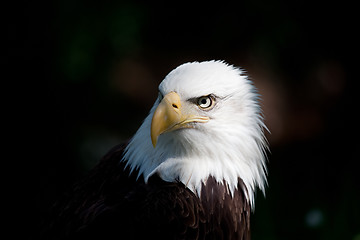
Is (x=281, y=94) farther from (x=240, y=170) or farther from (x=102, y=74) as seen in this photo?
(x=240, y=170)

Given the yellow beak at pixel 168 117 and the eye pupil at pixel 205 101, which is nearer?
the yellow beak at pixel 168 117

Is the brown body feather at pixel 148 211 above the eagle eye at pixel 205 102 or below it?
below

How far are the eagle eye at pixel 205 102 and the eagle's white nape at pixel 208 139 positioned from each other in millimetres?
24

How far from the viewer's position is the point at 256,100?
2.46m

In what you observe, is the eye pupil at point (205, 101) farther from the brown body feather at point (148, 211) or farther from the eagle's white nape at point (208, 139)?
the brown body feather at point (148, 211)

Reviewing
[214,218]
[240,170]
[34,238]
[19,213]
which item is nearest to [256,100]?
[240,170]

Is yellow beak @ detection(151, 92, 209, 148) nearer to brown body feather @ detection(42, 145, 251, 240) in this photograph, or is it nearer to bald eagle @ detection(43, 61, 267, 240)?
bald eagle @ detection(43, 61, 267, 240)

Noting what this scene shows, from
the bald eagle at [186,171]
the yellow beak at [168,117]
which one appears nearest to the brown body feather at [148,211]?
the bald eagle at [186,171]

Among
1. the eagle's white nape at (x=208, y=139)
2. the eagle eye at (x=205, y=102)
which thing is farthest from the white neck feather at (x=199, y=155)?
the eagle eye at (x=205, y=102)

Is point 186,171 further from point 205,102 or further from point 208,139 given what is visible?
point 205,102

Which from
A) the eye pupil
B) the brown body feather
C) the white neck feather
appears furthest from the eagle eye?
the brown body feather

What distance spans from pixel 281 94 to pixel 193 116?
285 cm

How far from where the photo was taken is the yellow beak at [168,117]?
2.11 metres

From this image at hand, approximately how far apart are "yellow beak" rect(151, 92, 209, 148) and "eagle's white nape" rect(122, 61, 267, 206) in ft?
0.13
